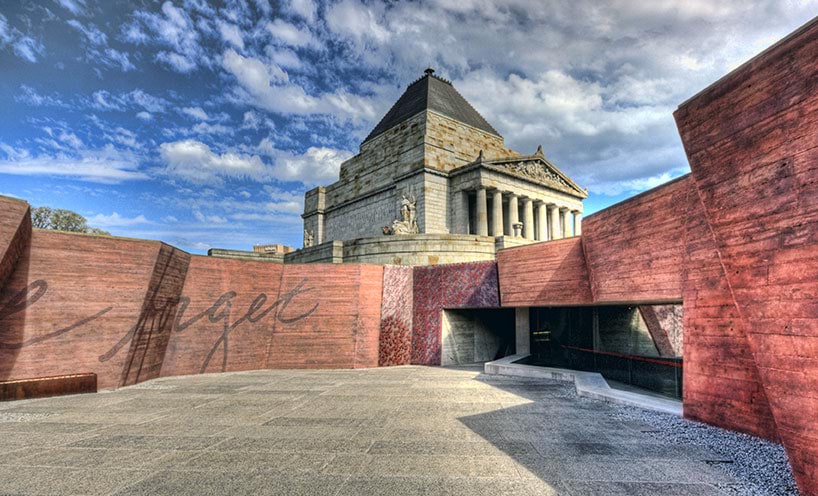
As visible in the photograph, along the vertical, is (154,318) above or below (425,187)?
below

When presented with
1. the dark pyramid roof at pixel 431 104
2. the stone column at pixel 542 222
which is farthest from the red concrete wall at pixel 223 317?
the stone column at pixel 542 222

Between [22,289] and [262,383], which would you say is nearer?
[22,289]

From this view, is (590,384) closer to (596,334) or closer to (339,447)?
(596,334)

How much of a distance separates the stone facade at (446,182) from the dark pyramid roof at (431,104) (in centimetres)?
19

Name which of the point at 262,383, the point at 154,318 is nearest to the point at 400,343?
the point at 262,383

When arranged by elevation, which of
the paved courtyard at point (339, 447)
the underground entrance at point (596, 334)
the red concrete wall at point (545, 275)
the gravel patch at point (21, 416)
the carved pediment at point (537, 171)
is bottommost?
the gravel patch at point (21, 416)

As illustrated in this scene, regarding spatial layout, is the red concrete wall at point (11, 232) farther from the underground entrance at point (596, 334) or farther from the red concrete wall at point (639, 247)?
the underground entrance at point (596, 334)

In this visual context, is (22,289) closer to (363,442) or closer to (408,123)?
(363,442)

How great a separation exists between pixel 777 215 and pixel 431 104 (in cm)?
4165

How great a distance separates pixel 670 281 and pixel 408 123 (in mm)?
37758

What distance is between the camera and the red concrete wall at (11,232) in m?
10.9


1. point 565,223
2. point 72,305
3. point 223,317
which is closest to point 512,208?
point 565,223

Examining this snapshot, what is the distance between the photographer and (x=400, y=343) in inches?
751

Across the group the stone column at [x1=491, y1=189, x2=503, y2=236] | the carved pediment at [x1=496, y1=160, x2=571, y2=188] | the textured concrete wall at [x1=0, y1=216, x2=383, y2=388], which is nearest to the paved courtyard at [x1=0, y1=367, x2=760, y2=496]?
the textured concrete wall at [x1=0, y1=216, x2=383, y2=388]
